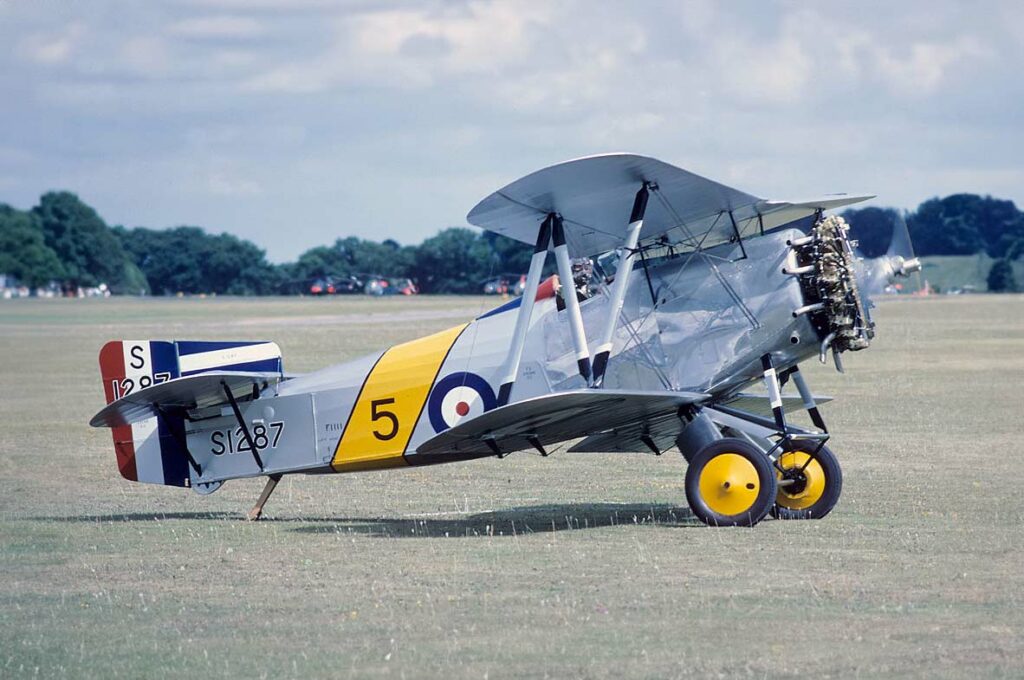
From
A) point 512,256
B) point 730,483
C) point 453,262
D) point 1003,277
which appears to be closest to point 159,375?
point 730,483

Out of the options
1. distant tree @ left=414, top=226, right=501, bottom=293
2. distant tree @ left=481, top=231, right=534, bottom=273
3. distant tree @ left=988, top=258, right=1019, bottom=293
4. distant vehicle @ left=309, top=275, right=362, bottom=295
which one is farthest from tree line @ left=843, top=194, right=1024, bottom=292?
distant vehicle @ left=309, top=275, right=362, bottom=295

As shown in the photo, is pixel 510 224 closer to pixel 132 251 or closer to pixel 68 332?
pixel 68 332

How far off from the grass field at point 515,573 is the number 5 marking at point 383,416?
787 millimetres

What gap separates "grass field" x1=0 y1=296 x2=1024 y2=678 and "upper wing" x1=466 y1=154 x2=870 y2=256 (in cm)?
235

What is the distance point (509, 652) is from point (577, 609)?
1.01 meters

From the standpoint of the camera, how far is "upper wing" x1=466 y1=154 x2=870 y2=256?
35.2 feet

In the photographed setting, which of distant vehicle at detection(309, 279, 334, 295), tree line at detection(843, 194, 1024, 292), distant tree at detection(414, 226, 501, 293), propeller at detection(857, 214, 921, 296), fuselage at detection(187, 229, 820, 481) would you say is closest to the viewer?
fuselage at detection(187, 229, 820, 481)

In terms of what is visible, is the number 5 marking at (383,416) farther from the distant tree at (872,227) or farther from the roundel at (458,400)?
the distant tree at (872,227)

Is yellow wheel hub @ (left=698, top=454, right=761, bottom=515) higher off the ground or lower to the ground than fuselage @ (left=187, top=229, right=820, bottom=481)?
lower

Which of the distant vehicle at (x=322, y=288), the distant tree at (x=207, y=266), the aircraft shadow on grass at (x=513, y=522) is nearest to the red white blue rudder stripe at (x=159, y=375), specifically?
the aircraft shadow on grass at (x=513, y=522)

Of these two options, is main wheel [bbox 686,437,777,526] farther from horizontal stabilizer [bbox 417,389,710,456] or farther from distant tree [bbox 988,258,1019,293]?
distant tree [bbox 988,258,1019,293]

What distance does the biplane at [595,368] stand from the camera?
11180mm

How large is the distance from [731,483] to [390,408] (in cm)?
293

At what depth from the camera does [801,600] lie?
869 cm
